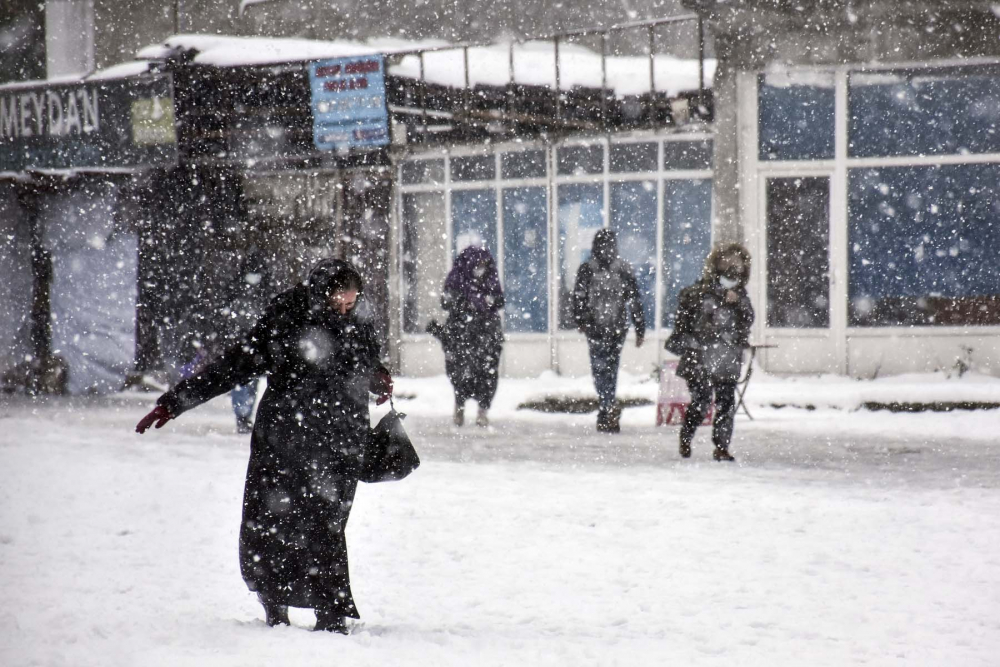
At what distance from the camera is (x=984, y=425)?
1228cm

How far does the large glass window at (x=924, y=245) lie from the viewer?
52.3 ft

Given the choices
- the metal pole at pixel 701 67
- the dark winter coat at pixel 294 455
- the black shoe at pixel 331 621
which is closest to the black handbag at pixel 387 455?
the dark winter coat at pixel 294 455

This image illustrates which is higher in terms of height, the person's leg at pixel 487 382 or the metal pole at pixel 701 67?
the metal pole at pixel 701 67

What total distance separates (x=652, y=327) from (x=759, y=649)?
1305 centimetres

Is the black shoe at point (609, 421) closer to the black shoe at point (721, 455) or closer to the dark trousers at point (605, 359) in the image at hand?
the dark trousers at point (605, 359)

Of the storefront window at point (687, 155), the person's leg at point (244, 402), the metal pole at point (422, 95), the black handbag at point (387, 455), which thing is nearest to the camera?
the black handbag at point (387, 455)

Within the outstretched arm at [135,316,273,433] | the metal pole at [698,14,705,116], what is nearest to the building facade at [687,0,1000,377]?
the metal pole at [698,14,705,116]

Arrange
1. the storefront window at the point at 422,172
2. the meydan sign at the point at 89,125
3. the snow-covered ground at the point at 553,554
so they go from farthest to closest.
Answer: the storefront window at the point at 422,172 → the meydan sign at the point at 89,125 → the snow-covered ground at the point at 553,554

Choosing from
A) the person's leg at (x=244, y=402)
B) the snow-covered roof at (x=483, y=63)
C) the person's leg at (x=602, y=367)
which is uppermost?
the snow-covered roof at (x=483, y=63)

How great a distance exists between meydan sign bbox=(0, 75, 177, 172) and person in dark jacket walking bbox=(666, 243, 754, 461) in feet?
34.9

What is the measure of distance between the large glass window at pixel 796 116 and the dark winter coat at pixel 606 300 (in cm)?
579

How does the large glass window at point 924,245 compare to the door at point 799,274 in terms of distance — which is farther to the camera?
the door at point 799,274

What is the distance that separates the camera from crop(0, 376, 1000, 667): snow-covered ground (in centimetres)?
475

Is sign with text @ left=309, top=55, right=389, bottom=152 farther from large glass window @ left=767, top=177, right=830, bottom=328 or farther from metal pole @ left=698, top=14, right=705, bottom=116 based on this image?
large glass window @ left=767, top=177, right=830, bottom=328
